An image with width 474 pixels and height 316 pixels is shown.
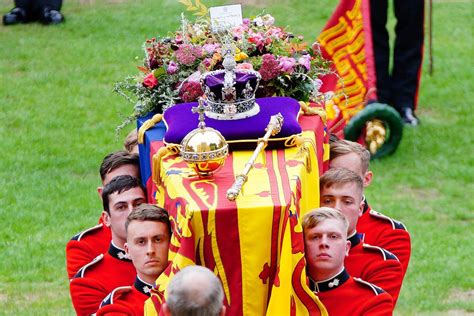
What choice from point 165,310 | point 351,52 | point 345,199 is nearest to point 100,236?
point 345,199

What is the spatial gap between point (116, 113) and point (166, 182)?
7428mm

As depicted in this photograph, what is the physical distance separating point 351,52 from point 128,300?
5.52 m

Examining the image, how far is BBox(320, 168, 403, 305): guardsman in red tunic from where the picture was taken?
5797 millimetres

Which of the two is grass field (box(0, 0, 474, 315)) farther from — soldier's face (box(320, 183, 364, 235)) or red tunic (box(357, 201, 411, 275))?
soldier's face (box(320, 183, 364, 235))

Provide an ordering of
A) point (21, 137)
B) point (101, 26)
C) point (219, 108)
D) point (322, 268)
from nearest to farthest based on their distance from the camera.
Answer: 1. point (322, 268)
2. point (219, 108)
3. point (21, 137)
4. point (101, 26)

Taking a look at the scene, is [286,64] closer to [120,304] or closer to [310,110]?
[310,110]

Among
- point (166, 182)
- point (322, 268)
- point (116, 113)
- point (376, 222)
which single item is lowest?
point (116, 113)

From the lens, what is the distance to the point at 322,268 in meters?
5.25

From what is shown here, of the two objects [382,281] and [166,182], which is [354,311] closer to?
[382,281]

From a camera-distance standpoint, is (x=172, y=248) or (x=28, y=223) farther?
(x=28, y=223)

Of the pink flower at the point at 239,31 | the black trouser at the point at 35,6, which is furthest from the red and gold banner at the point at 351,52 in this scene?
the black trouser at the point at 35,6

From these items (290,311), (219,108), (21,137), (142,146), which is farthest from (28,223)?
(290,311)

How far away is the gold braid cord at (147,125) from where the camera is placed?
6.18m

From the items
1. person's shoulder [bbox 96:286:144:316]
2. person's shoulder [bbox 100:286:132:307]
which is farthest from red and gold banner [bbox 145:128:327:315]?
person's shoulder [bbox 100:286:132:307]
